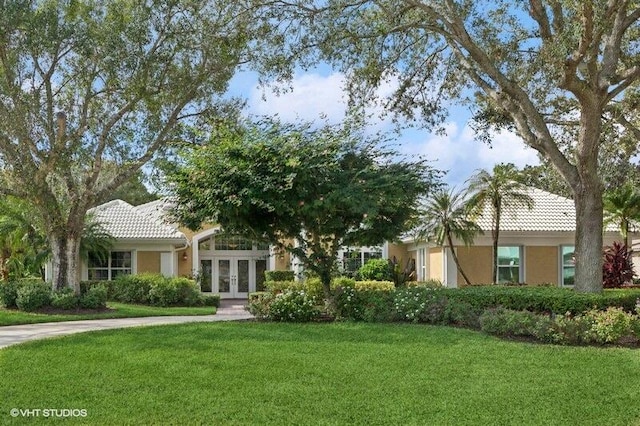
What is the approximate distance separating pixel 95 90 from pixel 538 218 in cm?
1798

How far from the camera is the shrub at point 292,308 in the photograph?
15.9m

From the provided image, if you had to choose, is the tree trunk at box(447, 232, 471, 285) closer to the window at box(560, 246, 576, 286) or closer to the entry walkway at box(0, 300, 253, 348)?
the window at box(560, 246, 576, 286)

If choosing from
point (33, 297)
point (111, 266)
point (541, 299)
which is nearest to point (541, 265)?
point (541, 299)

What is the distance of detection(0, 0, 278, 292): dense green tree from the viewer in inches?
707

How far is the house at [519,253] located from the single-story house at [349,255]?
4 centimetres

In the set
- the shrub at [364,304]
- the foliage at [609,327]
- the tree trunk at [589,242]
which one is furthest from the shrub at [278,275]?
the foliage at [609,327]

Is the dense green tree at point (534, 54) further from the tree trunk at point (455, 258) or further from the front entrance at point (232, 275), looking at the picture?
the front entrance at point (232, 275)

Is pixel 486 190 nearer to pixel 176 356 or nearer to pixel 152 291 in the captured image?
pixel 152 291

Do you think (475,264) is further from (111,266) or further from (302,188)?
(111,266)

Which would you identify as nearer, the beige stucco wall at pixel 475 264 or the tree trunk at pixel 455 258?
the tree trunk at pixel 455 258

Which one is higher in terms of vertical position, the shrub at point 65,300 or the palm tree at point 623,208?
the palm tree at point 623,208

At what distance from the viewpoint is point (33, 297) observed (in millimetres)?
20656

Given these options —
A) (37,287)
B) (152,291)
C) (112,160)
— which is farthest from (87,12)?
(152,291)

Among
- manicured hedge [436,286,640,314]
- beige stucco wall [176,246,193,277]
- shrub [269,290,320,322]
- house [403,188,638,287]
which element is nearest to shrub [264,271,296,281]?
beige stucco wall [176,246,193,277]
